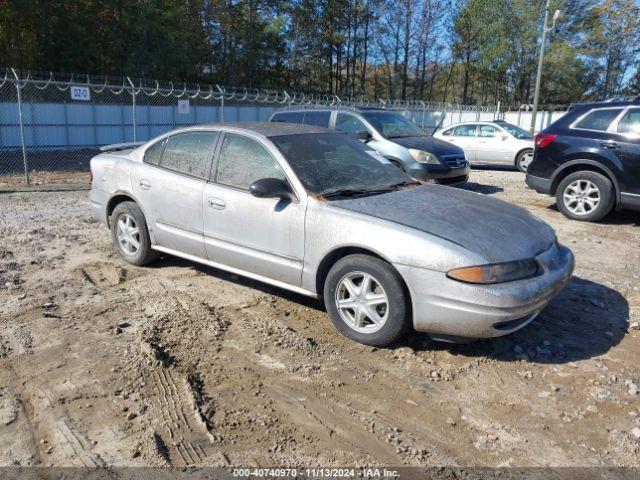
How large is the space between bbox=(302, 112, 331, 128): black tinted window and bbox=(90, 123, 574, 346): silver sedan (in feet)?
17.0

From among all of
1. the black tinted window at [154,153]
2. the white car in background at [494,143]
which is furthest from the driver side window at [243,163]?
the white car in background at [494,143]

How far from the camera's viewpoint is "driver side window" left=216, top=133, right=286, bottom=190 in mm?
4547

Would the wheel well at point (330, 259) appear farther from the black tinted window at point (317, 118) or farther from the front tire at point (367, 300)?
the black tinted window at point (317, 118)

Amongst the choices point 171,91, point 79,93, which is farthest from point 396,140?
point 171,91

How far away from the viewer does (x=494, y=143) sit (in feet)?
49.3

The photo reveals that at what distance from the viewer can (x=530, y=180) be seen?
8789 millimetres

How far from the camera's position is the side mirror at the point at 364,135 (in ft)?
31.6

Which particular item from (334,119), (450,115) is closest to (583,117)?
(334,119)

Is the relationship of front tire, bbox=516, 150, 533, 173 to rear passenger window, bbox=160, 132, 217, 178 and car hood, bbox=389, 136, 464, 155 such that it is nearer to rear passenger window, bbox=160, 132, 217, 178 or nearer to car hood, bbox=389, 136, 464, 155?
car hood, bbox=389, 136, 464, 155

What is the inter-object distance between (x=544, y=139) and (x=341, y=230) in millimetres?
5968

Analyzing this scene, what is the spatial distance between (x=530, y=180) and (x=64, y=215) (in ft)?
Answer: 24.6

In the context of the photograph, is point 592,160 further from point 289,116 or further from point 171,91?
point 171,91

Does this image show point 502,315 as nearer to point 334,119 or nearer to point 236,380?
point 236,380

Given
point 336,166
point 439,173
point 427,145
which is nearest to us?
point 336,166
